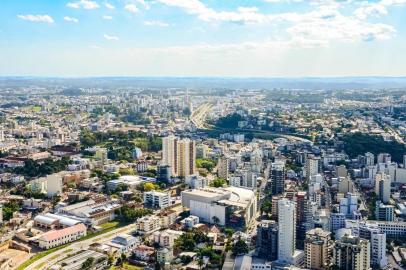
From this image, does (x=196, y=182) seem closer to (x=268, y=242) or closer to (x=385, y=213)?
(x=385, y=213)

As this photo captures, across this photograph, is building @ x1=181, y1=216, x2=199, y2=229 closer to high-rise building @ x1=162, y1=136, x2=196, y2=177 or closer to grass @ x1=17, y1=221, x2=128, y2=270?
grass @ x1=17, y1=221, x2=128, y2=270

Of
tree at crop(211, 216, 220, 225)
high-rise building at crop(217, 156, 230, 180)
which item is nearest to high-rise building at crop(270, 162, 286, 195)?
high-rise building at crop(217, 156, 230, 180)

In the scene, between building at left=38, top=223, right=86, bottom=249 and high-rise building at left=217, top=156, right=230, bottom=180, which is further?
high-rise building at left=217, top=156, right=230, bottom=180

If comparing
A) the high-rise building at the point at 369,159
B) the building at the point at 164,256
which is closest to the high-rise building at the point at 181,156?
the high-rise building at the point at 369,159

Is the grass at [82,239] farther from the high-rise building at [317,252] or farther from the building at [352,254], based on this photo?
the building at [352,254]

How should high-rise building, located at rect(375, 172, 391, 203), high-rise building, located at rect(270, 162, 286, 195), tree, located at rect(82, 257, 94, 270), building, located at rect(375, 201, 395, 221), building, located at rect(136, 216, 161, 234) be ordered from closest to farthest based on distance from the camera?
tree, located at rect(82, 257, 94, 270)
building, located at rect(136, 216, 161, 234)
building, located at rect(375, 201, 395, 221)
high-rise building, located at rect(375, 172, 391, 203)
high-rise building, located at rect(270, 162, 286, 195)

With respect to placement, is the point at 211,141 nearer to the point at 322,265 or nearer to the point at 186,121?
the point at 186,121

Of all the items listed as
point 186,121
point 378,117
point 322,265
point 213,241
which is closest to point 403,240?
point 322,265
